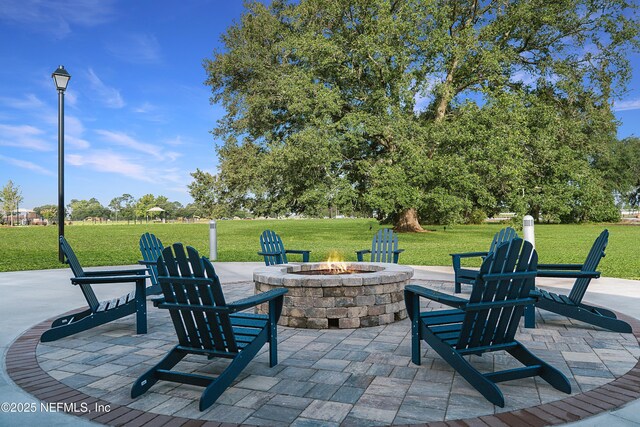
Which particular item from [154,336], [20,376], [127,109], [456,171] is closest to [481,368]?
[154,336]

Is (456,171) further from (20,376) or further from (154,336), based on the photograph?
(20,376)

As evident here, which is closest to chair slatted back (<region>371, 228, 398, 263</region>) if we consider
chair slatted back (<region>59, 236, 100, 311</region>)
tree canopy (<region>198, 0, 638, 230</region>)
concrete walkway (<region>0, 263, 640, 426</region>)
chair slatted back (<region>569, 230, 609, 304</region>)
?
concrete walkway (<region>0, 263, 640, 426</region>)

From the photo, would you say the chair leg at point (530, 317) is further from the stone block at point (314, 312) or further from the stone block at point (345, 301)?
the stone block at point (314, 312)

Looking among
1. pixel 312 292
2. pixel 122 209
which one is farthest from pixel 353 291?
pixel 122 209

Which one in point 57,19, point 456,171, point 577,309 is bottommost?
point 577,309

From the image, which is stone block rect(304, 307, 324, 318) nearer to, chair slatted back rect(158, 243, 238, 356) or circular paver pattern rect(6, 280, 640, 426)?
circular paver pattern rect(6, 280, 640, 426)

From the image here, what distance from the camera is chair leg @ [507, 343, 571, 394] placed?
2988 millimetres

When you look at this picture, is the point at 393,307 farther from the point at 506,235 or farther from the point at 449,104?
the point at 449,104

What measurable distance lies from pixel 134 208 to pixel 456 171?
95.0m

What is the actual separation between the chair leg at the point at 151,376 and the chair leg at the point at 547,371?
249 cm

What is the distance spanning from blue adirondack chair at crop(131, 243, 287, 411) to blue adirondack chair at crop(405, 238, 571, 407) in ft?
4.84

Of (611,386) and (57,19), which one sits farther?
(57,19)

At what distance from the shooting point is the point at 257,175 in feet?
72.6

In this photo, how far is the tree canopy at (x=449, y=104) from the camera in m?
17.9
